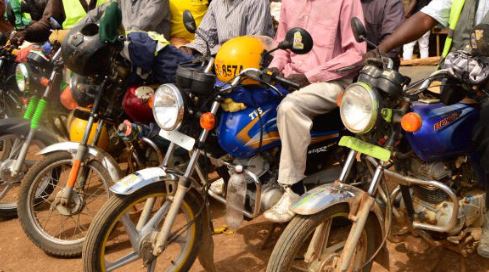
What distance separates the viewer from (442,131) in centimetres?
252

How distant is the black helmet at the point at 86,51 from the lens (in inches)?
129

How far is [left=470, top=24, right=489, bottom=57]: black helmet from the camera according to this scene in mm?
2281

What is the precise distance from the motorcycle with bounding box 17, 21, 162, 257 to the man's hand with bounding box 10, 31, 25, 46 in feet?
4.29

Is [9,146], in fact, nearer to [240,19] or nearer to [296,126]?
[240,19]

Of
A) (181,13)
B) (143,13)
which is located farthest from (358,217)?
(181,13)

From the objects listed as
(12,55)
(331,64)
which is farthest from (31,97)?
(331,64)

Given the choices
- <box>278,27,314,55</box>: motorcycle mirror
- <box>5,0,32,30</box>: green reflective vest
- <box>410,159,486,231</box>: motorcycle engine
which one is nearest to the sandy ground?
<box>410,159,486,231</box>: motorcycle engine

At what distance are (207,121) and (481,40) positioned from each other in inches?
54.0

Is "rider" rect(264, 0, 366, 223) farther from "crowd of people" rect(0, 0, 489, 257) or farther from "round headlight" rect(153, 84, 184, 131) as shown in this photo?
"round headlight" rect(153, 84, 184, 131)

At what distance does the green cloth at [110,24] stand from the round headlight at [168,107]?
0.74 metres

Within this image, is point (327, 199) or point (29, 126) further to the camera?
point (29, 126)

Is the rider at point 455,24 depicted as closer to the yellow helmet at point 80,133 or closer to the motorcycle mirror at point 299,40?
the motorcycle mirror at point 299,40

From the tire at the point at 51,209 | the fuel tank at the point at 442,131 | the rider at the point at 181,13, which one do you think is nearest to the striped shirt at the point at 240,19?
the rider at the point at 181,13

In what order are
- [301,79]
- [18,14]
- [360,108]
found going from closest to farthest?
[360,108]
[301,79]
[18,14]
